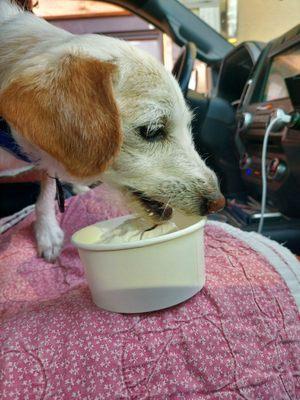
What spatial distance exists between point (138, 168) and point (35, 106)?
8.8 inches

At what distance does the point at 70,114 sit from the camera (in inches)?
24.6

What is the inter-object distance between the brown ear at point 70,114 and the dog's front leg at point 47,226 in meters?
0.43

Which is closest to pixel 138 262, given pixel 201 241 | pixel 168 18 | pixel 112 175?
pixel 201 241

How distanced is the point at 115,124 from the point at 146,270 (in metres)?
0.24

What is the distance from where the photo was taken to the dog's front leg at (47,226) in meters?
1.03

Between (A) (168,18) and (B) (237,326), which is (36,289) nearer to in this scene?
(B) (237,326)

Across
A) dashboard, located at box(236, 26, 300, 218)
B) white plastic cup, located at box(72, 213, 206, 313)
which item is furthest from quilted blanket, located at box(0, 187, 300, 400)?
dashboard, located at box(236, 26, 300, 218)

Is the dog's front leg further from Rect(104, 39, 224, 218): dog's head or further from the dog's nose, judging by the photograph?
the dog's nose

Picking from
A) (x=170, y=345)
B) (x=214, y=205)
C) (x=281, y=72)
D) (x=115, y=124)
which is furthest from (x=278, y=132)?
(x=170, y=345)

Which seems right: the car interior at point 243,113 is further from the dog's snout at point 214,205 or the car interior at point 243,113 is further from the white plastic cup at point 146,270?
the white plastic cup at point 146,270

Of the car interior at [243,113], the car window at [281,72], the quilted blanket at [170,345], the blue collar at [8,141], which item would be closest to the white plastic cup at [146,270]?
A: the quilted blanket at [170,345]

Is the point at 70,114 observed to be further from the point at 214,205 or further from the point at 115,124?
the point at 214,205

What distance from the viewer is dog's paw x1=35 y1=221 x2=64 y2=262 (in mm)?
1021

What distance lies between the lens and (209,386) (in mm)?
563
